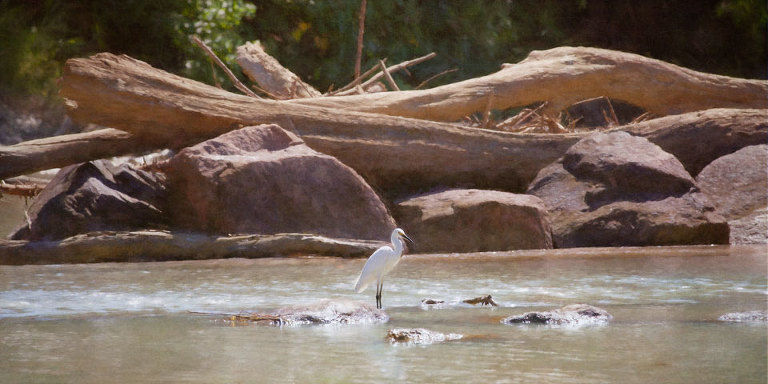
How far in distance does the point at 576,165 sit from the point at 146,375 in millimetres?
6690

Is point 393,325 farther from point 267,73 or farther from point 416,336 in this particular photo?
point 267,73

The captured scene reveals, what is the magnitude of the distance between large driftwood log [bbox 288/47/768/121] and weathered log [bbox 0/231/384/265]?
2.28 meters

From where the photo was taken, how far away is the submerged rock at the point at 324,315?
18.3ft

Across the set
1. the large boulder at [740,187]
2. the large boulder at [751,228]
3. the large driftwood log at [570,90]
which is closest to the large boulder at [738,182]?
the large boulder at [740,187]

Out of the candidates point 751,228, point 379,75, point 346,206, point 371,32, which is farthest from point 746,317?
point 371,32

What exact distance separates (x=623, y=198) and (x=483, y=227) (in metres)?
1.43

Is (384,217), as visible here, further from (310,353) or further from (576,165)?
(310,353)

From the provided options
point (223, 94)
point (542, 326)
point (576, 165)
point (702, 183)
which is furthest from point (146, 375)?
point (702, 183)

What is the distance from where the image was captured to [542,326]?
18.0 feet

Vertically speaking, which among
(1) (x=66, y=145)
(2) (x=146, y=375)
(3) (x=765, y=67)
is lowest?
(2) (x=146, y=375)

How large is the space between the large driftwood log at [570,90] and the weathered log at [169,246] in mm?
2280

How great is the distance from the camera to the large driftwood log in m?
11.2

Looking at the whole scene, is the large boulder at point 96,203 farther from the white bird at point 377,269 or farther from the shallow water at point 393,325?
the white bird at point 377,269

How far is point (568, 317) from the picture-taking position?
18.2ft
